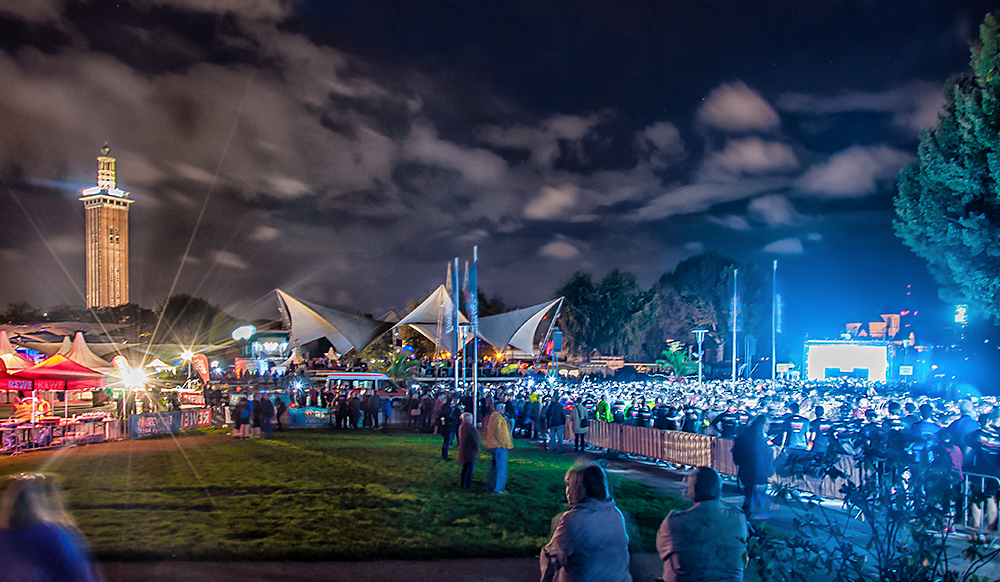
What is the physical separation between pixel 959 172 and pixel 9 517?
26783 mm

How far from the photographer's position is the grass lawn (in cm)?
810

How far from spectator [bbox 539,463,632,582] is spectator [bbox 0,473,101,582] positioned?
8.61ft

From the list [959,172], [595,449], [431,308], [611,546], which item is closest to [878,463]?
[611,546]

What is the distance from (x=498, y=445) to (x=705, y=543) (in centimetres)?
775

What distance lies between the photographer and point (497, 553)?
7.89m

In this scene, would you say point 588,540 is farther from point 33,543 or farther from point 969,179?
point 969,179

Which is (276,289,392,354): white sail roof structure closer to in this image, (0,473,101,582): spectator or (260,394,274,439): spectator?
(260,394,274,439): spectator

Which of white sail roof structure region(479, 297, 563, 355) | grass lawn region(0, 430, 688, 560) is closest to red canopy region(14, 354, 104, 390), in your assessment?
grass lawn region(0, 430, 688, 560)

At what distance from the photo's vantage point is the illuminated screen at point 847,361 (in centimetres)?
4494

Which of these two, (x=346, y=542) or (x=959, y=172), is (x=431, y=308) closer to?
(x=959, y=172)

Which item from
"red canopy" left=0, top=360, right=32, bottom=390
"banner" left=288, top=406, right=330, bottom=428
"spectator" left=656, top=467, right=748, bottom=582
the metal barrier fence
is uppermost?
"spectator" left=656, top=467, right=748, bottom=582

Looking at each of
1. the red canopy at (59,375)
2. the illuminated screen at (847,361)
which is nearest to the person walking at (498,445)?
the red canopy at (59,375)

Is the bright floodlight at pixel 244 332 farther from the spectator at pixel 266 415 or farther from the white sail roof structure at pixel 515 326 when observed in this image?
the spectator at pixel 266 415

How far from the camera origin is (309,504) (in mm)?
10516
